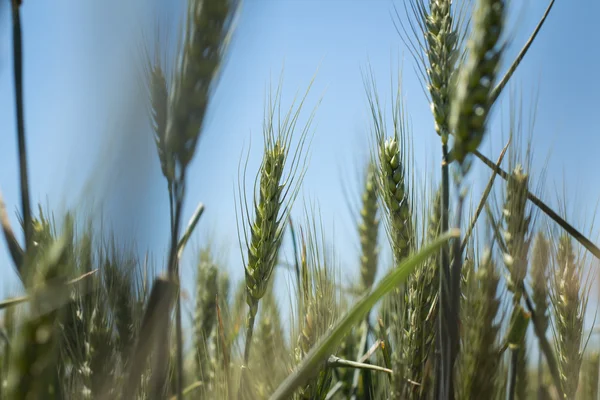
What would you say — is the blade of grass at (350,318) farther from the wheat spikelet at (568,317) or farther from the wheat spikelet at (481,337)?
the wheat spikelet at (568,317)

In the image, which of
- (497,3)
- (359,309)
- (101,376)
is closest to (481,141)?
(497,3)

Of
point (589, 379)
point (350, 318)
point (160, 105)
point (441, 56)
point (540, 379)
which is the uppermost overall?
point (441, 56)

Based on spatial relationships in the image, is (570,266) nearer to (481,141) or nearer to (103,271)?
(481,141)

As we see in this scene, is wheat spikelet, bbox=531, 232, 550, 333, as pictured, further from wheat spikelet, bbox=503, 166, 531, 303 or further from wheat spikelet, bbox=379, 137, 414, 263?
wheat spikelet, bbox=379, 137, 414, 263

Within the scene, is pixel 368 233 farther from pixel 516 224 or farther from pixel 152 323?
pixel 152 323

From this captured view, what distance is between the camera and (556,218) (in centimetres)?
80

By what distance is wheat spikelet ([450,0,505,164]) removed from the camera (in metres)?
0.62

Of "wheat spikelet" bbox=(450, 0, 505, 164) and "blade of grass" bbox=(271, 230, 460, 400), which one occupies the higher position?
"wheat spikelet" bbox=(450, 0, 505, 164)

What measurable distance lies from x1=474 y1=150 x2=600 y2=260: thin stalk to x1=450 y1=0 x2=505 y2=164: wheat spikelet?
0.15m

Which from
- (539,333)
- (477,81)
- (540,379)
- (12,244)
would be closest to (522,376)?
(540,379)

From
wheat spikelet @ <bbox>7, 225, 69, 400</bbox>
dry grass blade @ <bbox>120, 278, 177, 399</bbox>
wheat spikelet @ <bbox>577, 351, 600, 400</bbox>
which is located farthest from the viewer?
wheat spikelet @ <bbox>577, 351, 600, 400</bbox>

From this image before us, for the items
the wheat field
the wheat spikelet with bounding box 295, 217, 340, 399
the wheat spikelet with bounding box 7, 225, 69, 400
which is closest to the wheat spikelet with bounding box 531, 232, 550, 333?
the wheat field

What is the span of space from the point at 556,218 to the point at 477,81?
0.88 feet

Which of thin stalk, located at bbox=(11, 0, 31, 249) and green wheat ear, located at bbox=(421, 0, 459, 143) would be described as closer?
thin stalk, located at bbox=(11, 0, 31, 249)
